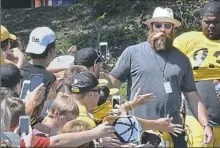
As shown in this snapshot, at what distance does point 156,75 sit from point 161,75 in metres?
0.04

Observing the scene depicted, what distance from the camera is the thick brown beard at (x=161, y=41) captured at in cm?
683

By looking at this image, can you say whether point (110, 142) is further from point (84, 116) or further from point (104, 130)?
point (84, 116)

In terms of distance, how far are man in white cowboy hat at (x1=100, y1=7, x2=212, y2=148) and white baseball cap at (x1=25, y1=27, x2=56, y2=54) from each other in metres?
0.71

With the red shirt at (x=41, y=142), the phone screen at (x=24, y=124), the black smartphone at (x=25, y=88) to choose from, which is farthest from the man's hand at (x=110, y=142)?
the black smartphone at (x=25, y=88)

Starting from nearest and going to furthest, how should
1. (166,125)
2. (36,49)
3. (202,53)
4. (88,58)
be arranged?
(166,125) → (88,58) → (36,49) → (202,53)

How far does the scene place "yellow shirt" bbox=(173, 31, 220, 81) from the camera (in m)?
7.50

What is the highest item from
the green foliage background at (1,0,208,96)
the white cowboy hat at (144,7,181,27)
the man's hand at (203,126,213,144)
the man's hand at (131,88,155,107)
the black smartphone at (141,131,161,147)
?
the white cowboy hat at (144,7,181,27)

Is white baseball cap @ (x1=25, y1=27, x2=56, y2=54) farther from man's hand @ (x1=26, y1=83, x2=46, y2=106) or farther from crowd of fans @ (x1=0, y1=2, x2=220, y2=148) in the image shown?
man's hand @ (x1=26, y1=83, x2=46, y2=106)

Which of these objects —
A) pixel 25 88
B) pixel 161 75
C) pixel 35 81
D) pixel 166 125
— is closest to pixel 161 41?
pixel 161 75

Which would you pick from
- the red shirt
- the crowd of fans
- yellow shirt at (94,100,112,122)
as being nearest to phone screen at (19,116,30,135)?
the crowd of fans

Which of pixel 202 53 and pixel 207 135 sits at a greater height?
pixel 202 53

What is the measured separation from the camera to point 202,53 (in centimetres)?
753

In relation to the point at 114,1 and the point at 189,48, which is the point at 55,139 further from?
the point at 114,1

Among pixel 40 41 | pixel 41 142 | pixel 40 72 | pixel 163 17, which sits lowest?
pixel 40 72
